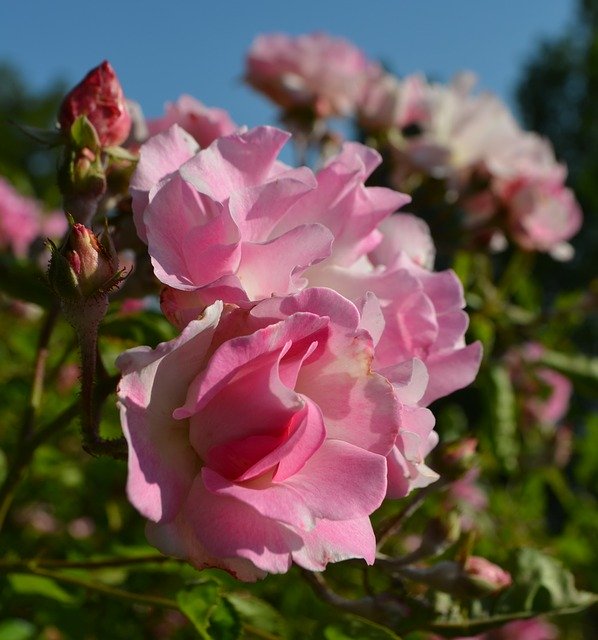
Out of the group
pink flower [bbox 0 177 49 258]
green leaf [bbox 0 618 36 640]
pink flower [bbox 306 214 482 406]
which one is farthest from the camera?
pink flower [bbox 0 177 49 258]

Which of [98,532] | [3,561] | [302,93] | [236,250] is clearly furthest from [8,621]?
[302,93]

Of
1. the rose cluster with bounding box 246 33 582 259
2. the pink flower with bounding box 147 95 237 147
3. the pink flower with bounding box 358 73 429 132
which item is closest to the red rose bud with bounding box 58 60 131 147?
the pink flower with bounding box 147 95 237 147

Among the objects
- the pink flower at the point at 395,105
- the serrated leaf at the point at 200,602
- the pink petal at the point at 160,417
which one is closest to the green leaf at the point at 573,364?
the pink flower at the point at 395,105

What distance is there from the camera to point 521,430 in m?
1.90

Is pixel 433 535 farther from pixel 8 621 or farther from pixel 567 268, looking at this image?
pixel 567 268

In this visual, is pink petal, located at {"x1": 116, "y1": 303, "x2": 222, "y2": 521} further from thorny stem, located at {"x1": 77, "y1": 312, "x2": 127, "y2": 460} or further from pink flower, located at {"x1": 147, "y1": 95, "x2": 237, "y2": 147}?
pink flower, located at {"x1": 147, "y1": 95, "x2": 237, "y2": 147}

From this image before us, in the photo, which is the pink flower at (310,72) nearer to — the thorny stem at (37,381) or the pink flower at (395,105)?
the pink flower at (395,105)

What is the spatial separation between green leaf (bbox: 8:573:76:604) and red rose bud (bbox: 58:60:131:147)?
0.45m

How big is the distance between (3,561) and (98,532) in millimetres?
777

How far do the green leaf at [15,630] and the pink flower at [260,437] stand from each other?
600 millimetres

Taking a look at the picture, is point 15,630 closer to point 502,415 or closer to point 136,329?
point 136,329

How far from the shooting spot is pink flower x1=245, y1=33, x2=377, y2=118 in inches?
59.3

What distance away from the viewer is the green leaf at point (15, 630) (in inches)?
35.6

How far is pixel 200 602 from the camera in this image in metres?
0.58
